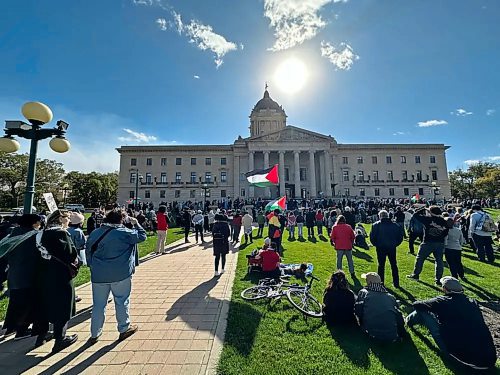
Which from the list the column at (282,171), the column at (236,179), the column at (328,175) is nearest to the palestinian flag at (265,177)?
the column at (282,171)

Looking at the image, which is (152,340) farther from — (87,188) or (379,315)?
(87,188)

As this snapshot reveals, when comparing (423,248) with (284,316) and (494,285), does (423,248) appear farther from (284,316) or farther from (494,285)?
(284,316)

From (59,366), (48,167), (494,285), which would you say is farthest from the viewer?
(48,167)

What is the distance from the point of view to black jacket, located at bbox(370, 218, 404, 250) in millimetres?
6824

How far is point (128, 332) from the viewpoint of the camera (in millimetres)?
4281

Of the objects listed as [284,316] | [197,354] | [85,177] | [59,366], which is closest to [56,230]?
[59,366]

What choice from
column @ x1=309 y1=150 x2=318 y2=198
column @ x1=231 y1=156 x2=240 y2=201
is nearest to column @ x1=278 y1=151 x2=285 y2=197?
column @ x1=309 y1=150 x2=318 y2=198

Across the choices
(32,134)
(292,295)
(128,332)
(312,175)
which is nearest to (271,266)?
(292,295)

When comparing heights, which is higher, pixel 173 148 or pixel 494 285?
pixel 173 148

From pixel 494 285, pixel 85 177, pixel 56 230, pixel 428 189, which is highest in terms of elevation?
pixel 85 177

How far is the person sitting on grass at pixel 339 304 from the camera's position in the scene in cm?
446

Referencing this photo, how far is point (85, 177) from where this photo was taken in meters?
57.5

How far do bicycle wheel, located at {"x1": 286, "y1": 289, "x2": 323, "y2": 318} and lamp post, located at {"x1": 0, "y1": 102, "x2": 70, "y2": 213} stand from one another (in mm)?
5574

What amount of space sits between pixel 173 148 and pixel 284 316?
5561 centimetres
